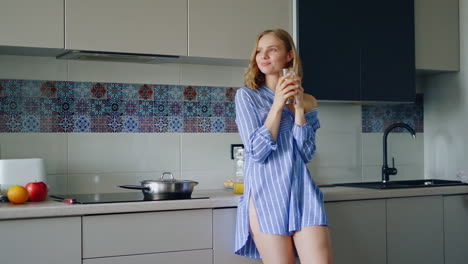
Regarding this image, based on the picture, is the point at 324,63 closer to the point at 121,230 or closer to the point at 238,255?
the point at 238,255

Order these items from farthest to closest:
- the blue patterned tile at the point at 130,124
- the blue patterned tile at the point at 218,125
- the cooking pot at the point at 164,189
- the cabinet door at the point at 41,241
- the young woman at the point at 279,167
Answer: the blue patterned tile at the point at 218,125, the blue patterned tile at the point at 130,124, the cooking pot at the point at 164,189, the young woman at the point at 279,167, the cabinet door at the point at 41,241

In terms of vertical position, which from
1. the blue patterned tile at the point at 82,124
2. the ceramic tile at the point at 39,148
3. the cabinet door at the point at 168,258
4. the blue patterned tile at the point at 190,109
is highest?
the blue patterned tile at the point at 190,109

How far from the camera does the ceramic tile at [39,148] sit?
10.0ft

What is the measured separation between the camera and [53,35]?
9.29 feet

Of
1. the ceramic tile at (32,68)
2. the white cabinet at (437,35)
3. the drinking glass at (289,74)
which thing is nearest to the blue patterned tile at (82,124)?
the ceramic tile at (32,68)

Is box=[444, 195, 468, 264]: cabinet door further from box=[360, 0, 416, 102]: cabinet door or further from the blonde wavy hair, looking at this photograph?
the blonde wavy hair

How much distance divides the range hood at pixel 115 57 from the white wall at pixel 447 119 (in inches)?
72.0

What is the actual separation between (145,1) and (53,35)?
0.48m

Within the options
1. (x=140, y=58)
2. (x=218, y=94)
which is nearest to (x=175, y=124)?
(x=218, y=94)

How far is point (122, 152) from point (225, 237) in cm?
80

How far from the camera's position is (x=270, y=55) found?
2711 millimetres

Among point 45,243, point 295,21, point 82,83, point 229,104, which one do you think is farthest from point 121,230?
point 295,21

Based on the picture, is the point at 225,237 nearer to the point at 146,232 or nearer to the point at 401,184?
the point at 146,232

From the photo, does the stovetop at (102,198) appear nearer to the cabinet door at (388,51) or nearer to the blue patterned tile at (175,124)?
the blue patterned tile at (175,124)
